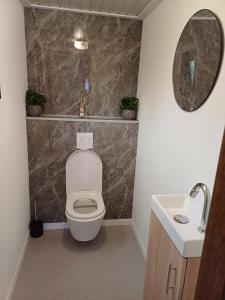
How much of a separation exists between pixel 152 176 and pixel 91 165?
2.30 ft

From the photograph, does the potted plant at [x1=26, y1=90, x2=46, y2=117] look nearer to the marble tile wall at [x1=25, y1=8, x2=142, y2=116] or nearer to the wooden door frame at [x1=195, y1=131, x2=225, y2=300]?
the marble tile wall at [x1=25, y1=8, x2=142, y2=116]

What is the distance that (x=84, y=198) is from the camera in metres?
2.42

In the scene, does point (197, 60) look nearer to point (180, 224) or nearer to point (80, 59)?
point (180, 224)

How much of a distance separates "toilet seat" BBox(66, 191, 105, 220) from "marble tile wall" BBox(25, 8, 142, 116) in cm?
90

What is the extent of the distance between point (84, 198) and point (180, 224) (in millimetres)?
1332

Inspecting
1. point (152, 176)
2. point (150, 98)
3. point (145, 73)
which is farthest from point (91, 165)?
point (145, 73)

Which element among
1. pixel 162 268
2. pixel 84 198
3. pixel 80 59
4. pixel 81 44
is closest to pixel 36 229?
pixel 84 198

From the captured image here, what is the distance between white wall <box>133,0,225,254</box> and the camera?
1235 millimetres

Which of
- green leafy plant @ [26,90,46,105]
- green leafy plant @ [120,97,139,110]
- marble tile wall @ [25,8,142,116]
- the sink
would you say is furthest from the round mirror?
green leafy plant @ [26,90,46,105]

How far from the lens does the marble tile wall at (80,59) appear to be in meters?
2.27

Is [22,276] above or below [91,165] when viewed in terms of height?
below

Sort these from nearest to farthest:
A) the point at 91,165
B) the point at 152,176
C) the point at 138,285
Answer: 1. the point at 138,285
2. the point at 152,176
3. the point at 91,165

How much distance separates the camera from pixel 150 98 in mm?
2156

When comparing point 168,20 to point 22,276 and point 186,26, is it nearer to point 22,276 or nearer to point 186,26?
point 186,26
